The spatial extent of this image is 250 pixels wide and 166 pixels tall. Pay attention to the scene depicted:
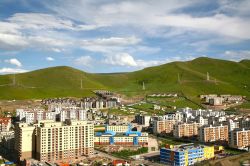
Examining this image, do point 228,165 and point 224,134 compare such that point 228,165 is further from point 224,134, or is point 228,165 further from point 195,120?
point 195,120

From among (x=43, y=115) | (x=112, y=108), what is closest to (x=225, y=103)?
(x=112, y=108)

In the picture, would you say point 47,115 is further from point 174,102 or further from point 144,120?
point 174,102

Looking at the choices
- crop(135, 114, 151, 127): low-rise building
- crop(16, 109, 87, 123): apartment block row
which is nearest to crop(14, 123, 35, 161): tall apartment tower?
crop(16, 109, 87, 123): apartment block row

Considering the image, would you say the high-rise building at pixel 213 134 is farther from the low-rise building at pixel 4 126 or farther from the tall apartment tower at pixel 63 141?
the low-rise building at pixel 4 126

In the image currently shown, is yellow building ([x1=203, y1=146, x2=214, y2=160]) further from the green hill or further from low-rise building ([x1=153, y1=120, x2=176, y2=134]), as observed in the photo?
the green hill

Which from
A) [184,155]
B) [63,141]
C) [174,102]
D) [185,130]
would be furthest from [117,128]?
[174,102]
